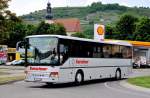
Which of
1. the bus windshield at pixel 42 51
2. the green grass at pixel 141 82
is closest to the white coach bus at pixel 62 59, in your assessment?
the bus windshield at pixel 42 51

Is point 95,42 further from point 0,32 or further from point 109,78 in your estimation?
point 0,32

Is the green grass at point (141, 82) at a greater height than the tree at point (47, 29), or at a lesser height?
greater

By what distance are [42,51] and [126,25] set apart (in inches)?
3500

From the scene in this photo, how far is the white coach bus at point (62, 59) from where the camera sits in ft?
88.5

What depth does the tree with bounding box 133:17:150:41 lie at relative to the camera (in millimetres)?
107938

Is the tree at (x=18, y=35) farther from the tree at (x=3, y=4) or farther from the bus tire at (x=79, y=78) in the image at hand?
A: the bus tire at (x=79, y=78)

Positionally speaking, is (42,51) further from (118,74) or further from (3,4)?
(3,4)

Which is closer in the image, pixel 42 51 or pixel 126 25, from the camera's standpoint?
pixel 42 51

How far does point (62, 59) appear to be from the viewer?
27.2 meters

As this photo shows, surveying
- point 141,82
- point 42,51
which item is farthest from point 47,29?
point 42,51

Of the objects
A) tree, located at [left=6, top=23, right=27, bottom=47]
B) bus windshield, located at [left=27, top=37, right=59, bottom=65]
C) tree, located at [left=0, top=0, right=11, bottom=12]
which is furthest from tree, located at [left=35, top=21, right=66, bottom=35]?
bus windshield, located at [left=27, top=37, right=59, bottom=65]

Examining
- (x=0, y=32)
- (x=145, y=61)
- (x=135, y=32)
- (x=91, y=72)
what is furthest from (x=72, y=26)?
(x=91, y=72)

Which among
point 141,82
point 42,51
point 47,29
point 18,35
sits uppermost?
point 42,51

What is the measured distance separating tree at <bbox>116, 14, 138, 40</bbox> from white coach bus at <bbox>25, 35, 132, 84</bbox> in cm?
8189
